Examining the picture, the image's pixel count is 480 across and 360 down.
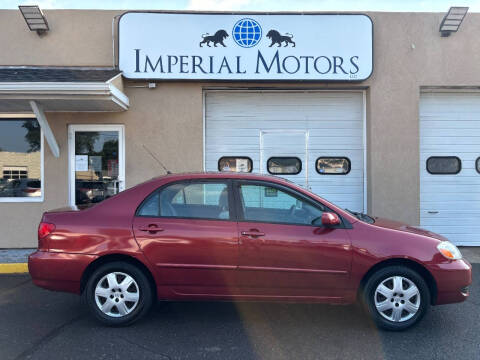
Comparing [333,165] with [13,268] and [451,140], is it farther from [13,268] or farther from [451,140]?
[13,268]

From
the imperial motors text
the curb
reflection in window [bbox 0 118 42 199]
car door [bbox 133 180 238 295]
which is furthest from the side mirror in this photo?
reflection in window [bbox 0 118 42 199]

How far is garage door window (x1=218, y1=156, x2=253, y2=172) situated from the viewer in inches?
332

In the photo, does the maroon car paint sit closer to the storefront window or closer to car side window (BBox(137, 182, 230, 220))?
car side window (BBox(137, 182, 230, 220))

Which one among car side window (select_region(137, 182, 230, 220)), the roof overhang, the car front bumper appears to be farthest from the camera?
the roof overhang

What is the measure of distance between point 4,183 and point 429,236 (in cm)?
759

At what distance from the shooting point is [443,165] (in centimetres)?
842

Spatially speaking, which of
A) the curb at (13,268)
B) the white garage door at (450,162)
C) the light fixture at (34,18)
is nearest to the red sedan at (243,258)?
the curb at (13,268)

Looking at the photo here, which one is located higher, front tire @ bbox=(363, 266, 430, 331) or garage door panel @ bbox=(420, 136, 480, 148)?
garage door panel @ bbox=(420, 136, 480, 148)

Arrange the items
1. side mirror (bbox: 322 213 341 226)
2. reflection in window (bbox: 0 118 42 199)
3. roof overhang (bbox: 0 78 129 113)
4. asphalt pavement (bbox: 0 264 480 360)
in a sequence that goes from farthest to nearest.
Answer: reflection in window (bbox: 0 118 42 199), roof overhang (bbox: 0 78 129 113), side mirror (bbox: 322 213 341 226), asphalt pavement (bbox: 0 264 480 360)

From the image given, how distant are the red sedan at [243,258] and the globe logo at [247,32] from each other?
455 centimetres

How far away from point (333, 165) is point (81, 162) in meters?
5.04

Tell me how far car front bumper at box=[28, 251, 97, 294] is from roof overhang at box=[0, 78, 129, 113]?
10.8ft

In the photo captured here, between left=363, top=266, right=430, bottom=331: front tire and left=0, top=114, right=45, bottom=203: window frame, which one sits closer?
left=363, top=266, right=430, bottom=331: front tire

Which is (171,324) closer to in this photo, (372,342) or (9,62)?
(372,342)
